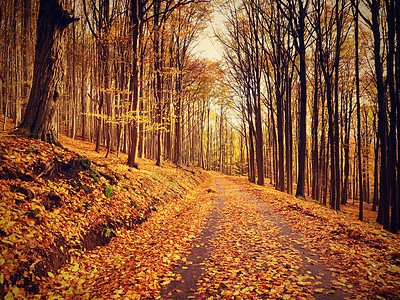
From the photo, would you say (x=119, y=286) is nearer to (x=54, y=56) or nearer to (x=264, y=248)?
(x=264, y=248)

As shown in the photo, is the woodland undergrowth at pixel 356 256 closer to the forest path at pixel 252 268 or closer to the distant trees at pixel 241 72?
the forest path at pixel 252 268

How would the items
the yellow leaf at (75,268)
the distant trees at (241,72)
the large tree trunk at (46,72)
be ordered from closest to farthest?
1. the yellow leaf at (75,268)
2. the large tree trunk at (46,72)
3. the distant trees at (241,72)

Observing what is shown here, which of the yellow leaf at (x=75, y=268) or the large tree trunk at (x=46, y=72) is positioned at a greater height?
the large tree trunk at (x=46, y=72)

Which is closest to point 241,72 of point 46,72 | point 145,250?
point 46,72

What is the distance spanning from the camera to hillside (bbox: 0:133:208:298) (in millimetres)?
2914

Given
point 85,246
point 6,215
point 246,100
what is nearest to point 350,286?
point 85,246

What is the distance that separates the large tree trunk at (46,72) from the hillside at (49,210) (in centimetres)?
75

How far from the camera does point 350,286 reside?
3.02 meters

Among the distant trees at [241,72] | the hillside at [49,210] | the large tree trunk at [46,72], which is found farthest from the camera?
the distant trees at [241,72]

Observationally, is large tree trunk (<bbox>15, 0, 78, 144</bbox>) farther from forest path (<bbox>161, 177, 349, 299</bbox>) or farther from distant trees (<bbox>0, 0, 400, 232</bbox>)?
forest path (<bbox>161, 177, 349, 299</bbox>)

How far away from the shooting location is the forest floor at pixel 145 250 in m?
2.96

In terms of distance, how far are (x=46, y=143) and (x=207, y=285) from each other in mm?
6177

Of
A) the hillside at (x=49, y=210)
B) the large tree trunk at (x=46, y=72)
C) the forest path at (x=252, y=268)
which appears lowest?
the forest path at (x=252, y=268)

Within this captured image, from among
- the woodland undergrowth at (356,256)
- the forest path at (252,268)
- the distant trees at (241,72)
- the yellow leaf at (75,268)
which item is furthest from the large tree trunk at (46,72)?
the woodland undergrowth at (356,256)
